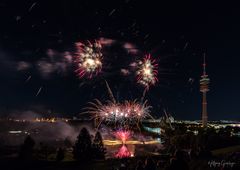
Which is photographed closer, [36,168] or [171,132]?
[36,168]

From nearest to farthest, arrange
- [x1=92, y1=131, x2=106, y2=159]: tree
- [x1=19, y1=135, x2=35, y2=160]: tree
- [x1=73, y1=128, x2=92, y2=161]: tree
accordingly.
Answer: [x1=73, y1=128, x2=92, y2=161]: tree < [x1=92, y1=131, x2=106, y2=159]: tree < [x1=19, y1=135, x2=35, y2=160]: tree

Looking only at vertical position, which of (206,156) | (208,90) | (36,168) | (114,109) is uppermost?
(208,90)

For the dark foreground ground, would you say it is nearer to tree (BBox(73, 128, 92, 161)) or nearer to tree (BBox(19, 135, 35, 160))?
tree (BBox(19, 135, 35, 160))

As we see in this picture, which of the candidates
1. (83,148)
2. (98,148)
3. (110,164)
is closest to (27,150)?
(83,148)

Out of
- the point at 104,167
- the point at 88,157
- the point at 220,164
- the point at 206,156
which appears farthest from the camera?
the point at 88,157

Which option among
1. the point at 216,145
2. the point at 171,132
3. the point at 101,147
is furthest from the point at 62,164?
the point at 171,132

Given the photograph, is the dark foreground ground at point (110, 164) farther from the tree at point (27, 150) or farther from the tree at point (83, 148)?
the tree at point (83, 148)

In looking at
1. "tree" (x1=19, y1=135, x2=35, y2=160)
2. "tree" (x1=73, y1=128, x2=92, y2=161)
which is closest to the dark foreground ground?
"tree" (x1=19, y1=135, x2=35, y2=160)

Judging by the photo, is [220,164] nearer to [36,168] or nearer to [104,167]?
[104,167]

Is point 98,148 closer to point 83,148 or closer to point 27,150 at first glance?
point 83,148
